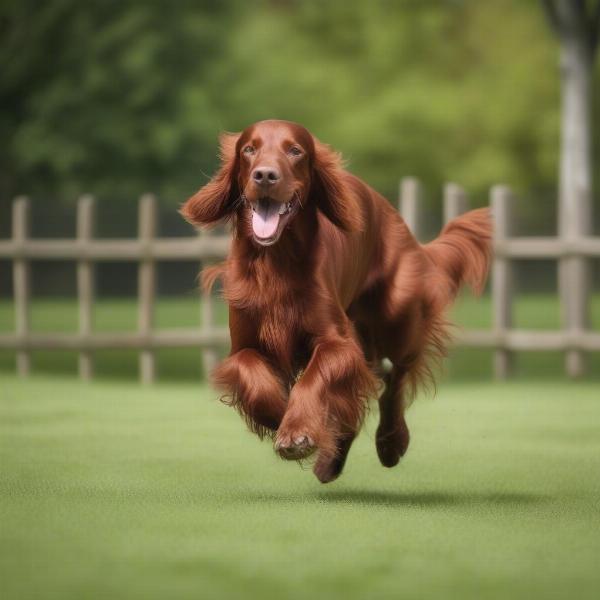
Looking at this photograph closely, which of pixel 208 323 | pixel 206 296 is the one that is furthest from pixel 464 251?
pixel 208 323

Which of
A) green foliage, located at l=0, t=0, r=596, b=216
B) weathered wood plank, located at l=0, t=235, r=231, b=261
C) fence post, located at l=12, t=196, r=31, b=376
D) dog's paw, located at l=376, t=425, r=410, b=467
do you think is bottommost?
dog's paw, located at l=376, t=425, r=410, b=467

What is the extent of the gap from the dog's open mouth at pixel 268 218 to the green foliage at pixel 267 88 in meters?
22.0

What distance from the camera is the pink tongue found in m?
5.28

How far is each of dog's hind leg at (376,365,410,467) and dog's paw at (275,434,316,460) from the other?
1027mm

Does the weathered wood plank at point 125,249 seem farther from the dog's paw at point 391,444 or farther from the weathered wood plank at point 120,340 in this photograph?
the dog's paw at point 391,444

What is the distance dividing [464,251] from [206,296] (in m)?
4.88

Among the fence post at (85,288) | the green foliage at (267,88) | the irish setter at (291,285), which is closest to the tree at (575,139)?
the fence post at (85,288)

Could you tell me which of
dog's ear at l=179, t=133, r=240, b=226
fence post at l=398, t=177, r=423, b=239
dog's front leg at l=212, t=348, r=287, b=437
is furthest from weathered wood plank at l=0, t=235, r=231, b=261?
dog's front leg at l=212, t=348, r=287, b=437

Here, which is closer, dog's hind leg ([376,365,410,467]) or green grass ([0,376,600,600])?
green grass ([0,376,600,600])

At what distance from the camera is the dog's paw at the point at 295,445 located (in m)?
5.13

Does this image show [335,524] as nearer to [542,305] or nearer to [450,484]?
[450,484]

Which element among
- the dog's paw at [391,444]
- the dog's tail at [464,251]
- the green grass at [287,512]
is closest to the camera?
the green grass at [287,512]

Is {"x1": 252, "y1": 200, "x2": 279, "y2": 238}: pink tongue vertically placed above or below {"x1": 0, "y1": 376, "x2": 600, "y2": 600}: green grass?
above

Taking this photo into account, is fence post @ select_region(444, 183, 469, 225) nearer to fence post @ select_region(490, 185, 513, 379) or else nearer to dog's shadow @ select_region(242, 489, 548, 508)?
fence post @ select_region(490, 185, 513, 379)
